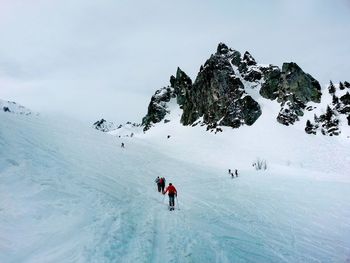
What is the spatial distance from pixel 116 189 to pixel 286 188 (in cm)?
1899

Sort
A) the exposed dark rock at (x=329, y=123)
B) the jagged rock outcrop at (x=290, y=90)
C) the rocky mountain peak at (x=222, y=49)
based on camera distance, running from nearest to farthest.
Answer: the exposed dark rock at (x=329, y=123) → the jagged rock outcrop at (x=290, y=90) → the rocky mountain peak at (x=222, y=49)

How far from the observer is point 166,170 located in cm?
4041

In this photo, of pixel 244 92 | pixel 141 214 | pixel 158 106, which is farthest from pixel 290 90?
pixel 141 214

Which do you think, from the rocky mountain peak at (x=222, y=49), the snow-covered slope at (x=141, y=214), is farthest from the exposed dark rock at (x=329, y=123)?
the rocky mountain peak at (x=222, y=49)

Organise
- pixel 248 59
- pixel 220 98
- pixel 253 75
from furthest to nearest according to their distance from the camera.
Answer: pixel 248 59
pixel 253 75
pixel 220 98

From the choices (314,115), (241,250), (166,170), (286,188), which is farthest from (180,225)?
(314,115)

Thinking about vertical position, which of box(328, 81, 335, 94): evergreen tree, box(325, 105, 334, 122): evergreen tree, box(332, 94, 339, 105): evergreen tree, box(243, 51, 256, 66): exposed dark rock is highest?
box(243, 51, 256, 66): exposed dark rock

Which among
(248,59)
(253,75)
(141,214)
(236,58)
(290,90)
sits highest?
(236,58)

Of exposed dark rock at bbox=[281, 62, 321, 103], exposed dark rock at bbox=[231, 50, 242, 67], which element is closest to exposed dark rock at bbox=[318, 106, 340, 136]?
exposed dark rock at bbox=[281, 62, 321, 103]

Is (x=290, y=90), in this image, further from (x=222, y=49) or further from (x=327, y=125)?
(x=222, y=49)

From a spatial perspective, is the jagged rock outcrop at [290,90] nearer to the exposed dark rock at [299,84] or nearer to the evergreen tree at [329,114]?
the exposed dark rock at [299,84]

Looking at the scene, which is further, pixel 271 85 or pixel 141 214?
pixel 271 85

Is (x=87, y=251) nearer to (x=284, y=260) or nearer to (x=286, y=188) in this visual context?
(x=284, y=260)

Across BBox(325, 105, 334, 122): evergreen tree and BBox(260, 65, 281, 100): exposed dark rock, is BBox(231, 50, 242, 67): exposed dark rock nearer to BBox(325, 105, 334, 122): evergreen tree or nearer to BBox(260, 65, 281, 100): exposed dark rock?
BBox(260, 65, 281, 100): exposed dark rock
